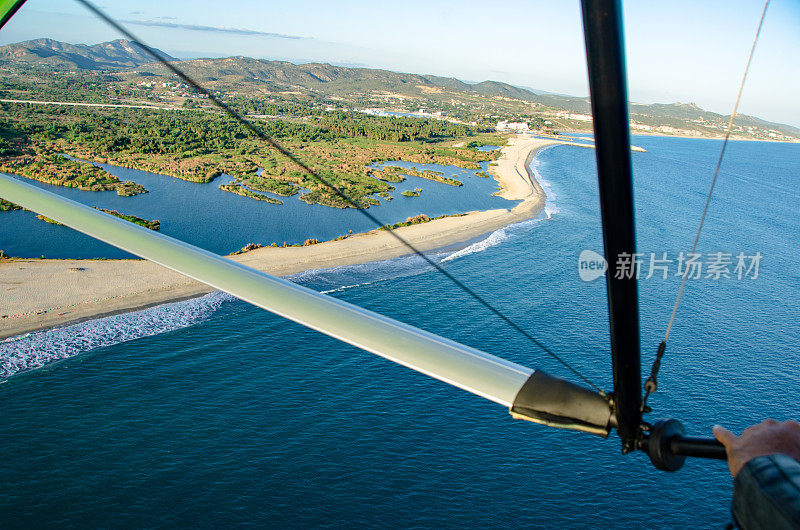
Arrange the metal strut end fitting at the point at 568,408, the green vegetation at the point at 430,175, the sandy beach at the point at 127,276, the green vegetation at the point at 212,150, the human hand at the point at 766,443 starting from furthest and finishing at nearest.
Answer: the green vegetation at the point at 430,175 → the green vegetation at the point at 212,150 → the sandy beach at the point at 127,276 → the metal strut end fitting at the point at 568,408 → the human hand at the point at 766,443

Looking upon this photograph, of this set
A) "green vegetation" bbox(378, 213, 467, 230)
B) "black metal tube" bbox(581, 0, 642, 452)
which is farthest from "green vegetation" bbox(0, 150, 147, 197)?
"black metal tube" bbox(581, 0, 642, 452)

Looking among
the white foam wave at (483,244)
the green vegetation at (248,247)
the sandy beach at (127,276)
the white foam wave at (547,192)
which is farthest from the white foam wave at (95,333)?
the white foam wave at (547,192)

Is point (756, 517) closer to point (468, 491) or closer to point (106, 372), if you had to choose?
point (468, 491)

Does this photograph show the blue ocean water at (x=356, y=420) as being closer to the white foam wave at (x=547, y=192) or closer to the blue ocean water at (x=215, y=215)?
the blue ocean water at (x=215, y=215)

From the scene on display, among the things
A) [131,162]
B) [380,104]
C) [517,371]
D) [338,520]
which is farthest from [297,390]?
[380,104]

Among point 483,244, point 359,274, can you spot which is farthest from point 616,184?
point 483,244

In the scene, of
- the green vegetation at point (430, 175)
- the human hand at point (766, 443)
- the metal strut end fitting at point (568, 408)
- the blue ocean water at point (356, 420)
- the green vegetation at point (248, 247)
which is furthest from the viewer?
the green vegetation at point (430, 175)
